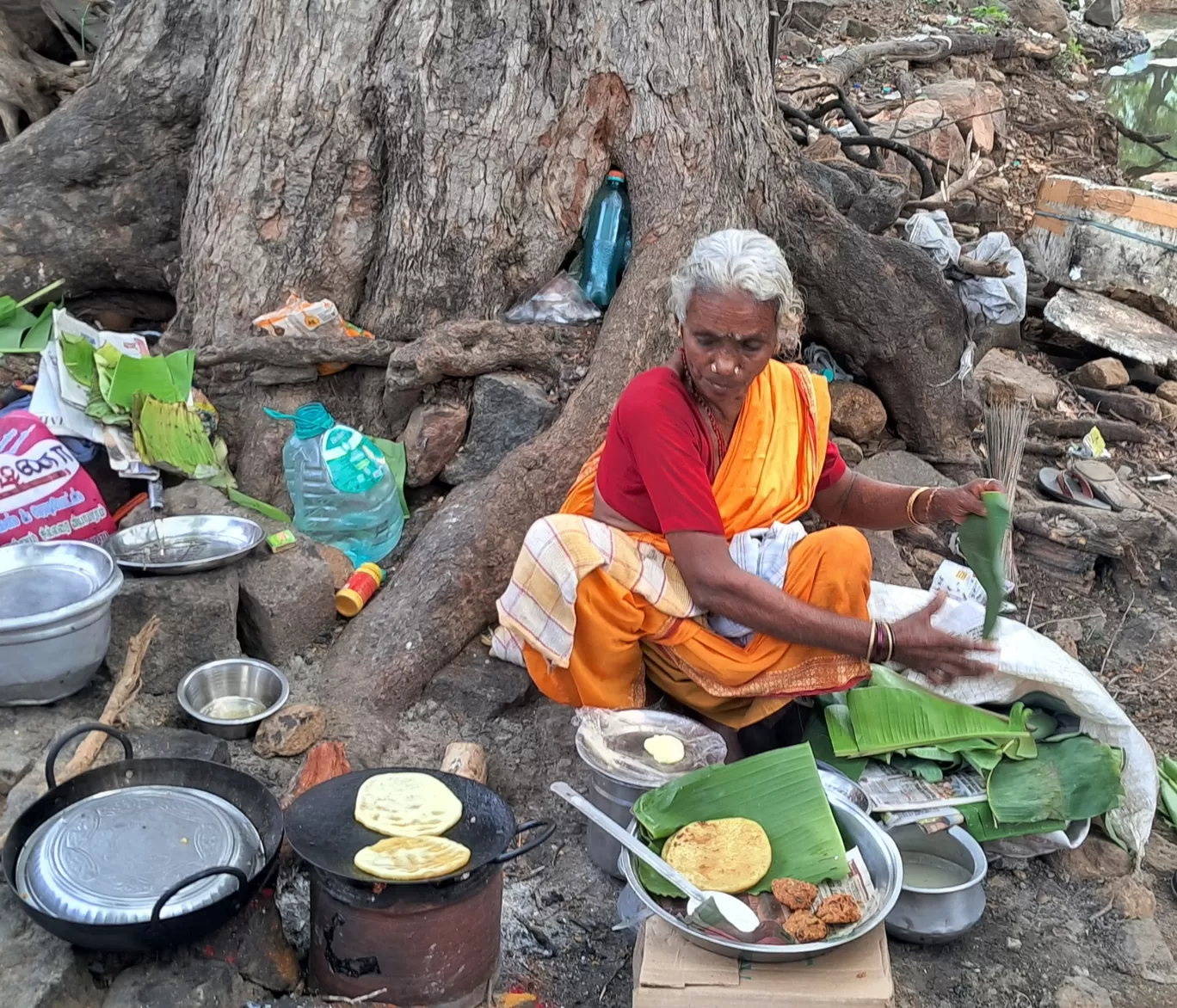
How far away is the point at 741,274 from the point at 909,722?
Result: 4.07ft

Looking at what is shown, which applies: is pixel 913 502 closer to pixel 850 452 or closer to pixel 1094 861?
pixel 1094 861

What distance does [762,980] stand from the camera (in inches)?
82.9

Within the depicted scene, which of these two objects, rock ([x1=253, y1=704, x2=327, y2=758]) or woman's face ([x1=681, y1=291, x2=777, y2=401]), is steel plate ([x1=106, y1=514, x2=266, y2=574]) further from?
woman's face ([x1=681, y1=291, x2=777, y2=401])

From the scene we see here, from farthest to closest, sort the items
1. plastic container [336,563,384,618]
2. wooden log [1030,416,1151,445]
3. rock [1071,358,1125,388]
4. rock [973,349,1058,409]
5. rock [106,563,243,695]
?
rock [1071,358,1125,388]
rock [973,349,1058,409]
wooden log [1030,416,1151,445]
plastic container [336,563,384,618]
rock [106,563,243,695]

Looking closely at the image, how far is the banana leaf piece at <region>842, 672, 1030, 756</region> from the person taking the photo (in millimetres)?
2824

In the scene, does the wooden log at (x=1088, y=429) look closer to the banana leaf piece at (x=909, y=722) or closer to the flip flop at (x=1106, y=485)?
the flip flop at (x=1106, y=485)

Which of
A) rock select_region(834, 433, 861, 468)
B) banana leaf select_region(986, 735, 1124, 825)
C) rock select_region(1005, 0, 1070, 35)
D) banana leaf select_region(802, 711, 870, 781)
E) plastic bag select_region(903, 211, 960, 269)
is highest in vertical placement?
rock select_region(1005, 0, 1070, 35)

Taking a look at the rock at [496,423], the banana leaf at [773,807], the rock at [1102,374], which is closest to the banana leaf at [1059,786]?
the banana leaf at [773,807]

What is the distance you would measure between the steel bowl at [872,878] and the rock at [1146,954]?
71 centimetres

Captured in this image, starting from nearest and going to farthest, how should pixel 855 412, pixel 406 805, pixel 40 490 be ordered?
pixel 406 805, pixel 40 490, pixel 855 412

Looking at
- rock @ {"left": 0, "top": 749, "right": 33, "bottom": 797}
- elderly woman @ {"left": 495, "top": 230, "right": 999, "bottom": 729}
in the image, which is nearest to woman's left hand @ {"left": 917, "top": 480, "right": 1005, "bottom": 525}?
elderly woman @ {"left": 495, "top": 230, "right": 999, "bottom": 729}

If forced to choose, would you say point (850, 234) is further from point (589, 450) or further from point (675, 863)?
point (675, 863)

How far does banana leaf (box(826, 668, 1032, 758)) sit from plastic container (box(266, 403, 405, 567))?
5.38ft

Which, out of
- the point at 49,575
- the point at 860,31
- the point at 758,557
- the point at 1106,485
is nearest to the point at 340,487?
the point at 49,575
